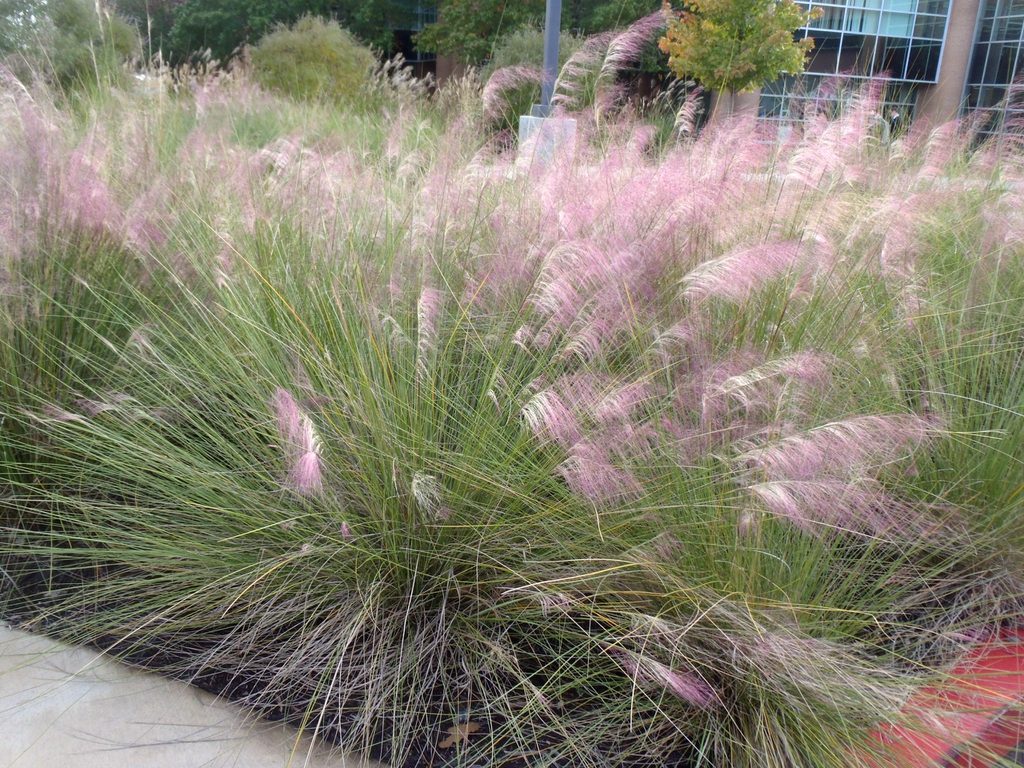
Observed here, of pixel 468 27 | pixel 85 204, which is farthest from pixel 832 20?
pixel 85 204

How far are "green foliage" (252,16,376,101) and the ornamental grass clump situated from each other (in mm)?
11127

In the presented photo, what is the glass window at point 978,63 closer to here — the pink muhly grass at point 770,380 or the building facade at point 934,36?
the building facade at point 934,36

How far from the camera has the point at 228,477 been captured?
2469 mm

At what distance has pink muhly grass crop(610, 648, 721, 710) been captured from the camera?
1.86 metres

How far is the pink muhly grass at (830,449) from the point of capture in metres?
1.86

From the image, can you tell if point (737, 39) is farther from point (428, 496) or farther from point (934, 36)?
point (934, 36)

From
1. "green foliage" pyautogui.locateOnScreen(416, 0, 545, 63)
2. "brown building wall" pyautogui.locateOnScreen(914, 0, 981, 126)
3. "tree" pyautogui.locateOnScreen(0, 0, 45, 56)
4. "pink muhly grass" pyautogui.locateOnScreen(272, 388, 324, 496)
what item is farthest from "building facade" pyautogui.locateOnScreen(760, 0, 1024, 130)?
"pink muhly grass" pyautogui.locateOnScreen(272, 388, 324, 496)

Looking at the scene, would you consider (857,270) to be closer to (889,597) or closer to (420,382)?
(889,597)

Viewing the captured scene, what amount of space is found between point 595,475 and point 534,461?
468 mm

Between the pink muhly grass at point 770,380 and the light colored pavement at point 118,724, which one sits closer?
the pink muhly grass at point 770,380

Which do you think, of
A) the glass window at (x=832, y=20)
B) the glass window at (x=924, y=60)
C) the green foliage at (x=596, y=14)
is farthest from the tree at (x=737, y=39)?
the glass window at (x=924, y=60)

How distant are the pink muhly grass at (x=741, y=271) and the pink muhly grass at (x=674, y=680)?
94cm

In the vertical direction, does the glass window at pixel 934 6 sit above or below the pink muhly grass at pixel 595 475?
above

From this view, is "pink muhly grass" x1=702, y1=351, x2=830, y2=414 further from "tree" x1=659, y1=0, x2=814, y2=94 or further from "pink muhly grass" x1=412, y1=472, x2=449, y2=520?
"tree" x1=659, y1=0, x2=814, y2=94
